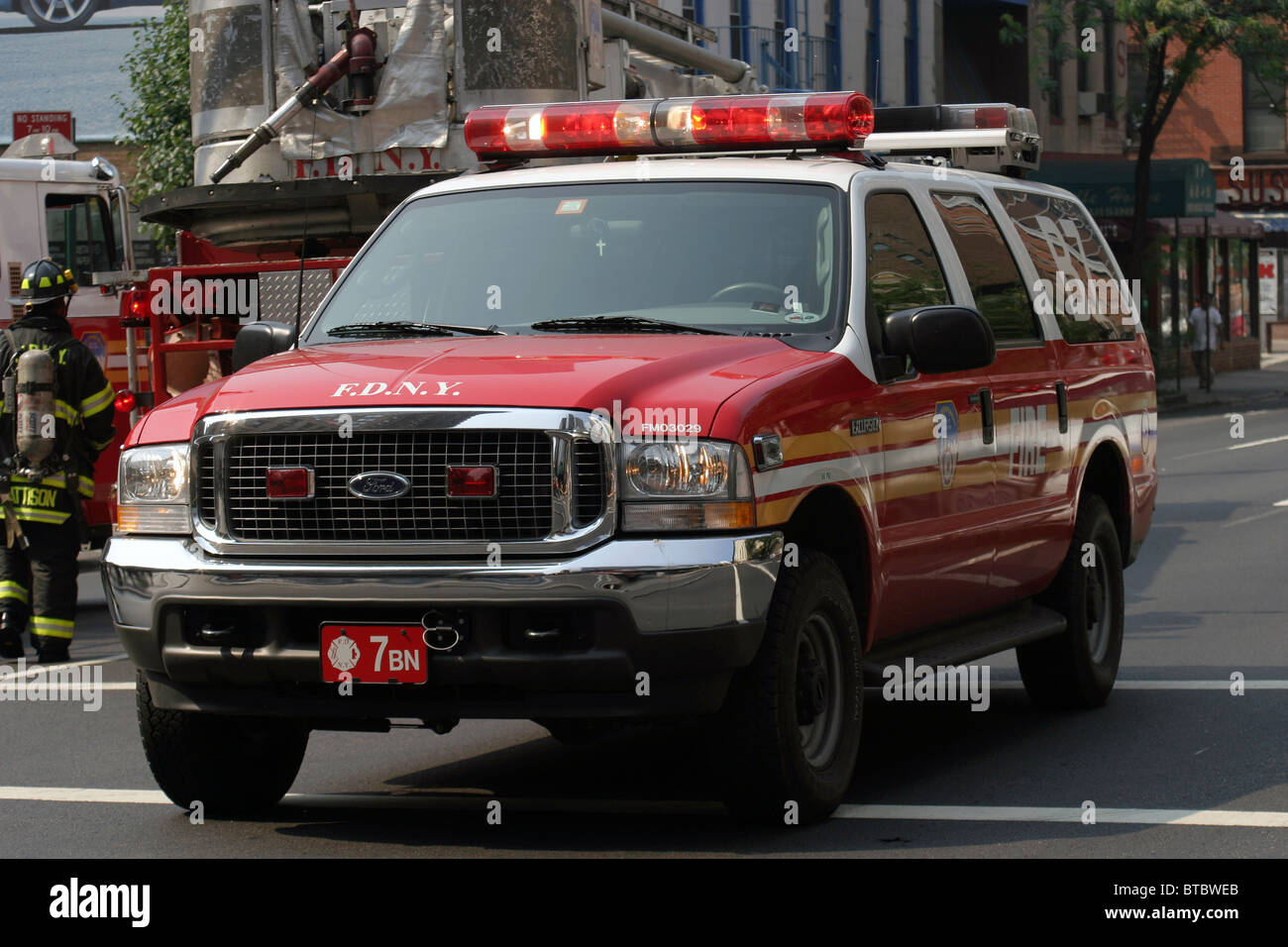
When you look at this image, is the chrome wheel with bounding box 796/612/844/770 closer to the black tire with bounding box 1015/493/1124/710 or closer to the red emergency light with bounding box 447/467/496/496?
the red emergency light with bounding box 447/467/496/496

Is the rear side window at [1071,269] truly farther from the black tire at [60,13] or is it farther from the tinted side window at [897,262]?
the black tire at [60,13]

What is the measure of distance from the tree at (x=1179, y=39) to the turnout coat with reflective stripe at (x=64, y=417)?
2856cm

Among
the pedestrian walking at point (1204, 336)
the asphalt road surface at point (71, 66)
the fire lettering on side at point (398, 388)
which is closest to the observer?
the fire lettering on side at point (398, 388)

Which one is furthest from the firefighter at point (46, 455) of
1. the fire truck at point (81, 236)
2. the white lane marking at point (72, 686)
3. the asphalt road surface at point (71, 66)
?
the asphalt road surface at point (71, 66)

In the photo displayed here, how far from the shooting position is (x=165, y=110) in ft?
88.9

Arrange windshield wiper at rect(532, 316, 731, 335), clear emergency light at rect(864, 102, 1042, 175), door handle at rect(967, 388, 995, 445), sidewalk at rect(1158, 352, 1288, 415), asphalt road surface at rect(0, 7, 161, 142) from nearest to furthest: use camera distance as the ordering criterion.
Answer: windshield wiper at rect(532, 316, 731, 335), door handle at rect(967, 388, 995, 445), clear emergency light at rect(864, 102, 1042, 175), sidewalk at rect(1158, 352, 1288, 415), asphalt road surface at rect(0, 7, 161, 142)

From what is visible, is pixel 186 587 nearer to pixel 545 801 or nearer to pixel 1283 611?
pixel 545 801

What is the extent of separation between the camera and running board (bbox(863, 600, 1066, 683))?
23.5 ft

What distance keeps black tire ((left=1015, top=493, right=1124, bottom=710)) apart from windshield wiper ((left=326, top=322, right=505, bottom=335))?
295 cm

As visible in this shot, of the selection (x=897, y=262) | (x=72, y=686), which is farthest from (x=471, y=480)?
(x=72, y=686)

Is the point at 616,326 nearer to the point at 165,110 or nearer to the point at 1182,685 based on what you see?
the point at 1182,685

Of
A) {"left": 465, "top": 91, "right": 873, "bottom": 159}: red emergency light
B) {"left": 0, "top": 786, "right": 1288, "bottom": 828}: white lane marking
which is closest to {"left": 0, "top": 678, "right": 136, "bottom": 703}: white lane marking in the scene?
{"left": 0, "top": 786, "right": 1288, "bottom": 828}: white lane marking

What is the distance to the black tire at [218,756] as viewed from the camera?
6703 mm
